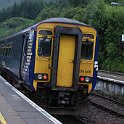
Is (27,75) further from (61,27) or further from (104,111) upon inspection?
(104,111)

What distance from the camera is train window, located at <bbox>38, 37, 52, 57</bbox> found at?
44.8ft

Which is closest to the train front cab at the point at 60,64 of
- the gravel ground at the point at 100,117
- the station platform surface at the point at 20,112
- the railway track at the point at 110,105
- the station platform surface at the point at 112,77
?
the station platform surface at the point at 20,112

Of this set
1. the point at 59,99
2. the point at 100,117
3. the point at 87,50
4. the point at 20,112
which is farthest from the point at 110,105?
the point at 20,112

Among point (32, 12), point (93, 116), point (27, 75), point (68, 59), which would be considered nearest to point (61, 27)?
point (68, 59)

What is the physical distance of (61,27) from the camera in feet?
44.0

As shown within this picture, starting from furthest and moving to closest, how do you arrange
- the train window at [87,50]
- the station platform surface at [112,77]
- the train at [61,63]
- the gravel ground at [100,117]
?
the station platform surface at [112,77] → the gravel ground at [100,117] → the train window at [87,50] → the train at [61,63]

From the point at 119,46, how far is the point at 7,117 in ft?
121

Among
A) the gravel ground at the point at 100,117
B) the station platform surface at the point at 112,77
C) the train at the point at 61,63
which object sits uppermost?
the train at the point at 61,63

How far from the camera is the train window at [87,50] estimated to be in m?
14.0

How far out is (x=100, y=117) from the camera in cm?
1562

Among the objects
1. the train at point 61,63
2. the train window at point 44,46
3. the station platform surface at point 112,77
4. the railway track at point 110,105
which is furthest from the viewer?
the station platform surface at point 112,77

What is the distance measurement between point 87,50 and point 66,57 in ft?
3.23

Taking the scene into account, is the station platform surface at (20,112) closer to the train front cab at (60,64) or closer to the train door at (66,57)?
the train front cab at (60,64)

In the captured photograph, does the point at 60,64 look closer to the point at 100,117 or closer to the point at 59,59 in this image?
the point at 59,59
